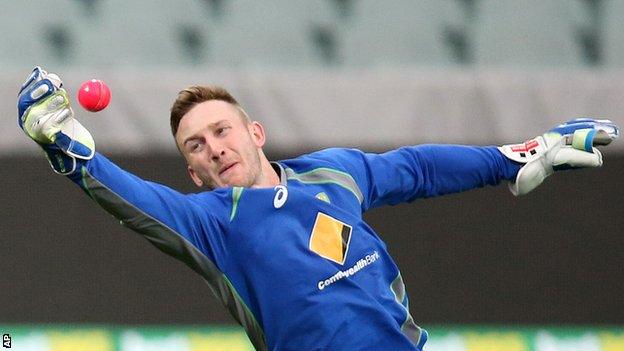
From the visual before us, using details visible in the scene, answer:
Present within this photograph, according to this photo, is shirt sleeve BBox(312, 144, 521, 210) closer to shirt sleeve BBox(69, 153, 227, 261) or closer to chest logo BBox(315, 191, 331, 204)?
chest logo BBox(315, 191, 331, 204)

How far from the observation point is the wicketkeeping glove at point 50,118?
2.77m

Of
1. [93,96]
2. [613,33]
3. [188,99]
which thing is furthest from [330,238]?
[613,33]

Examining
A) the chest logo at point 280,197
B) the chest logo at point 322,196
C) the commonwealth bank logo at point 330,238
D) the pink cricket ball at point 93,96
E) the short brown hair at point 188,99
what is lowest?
the commonwealth bank logo at point 330,238

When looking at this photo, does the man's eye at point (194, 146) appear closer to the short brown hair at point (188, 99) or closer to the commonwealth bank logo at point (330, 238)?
the short brown hair at point (188, 99)

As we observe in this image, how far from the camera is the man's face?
3457 mm

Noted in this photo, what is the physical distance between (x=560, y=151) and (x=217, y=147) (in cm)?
103

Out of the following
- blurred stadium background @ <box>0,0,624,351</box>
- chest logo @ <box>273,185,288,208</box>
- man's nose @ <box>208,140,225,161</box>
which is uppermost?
man's nose @ <box>208,140,225,161</box>

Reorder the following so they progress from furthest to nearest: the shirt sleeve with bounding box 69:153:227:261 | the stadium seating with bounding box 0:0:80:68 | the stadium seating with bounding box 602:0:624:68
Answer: the stadium seating with bounding box 602:0:624:68, the stadium seating with bounding box 0:0:80:68, the shirt sleeve with bounding box 69:153:227:261

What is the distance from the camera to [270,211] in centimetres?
327

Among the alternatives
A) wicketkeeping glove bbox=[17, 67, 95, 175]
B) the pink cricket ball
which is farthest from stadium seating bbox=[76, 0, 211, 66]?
wicketkeeping glove bbox=[17, 67, 95, 175]

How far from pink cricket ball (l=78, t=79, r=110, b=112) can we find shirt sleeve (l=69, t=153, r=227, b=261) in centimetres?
11

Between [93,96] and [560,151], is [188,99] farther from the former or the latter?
[560,151]

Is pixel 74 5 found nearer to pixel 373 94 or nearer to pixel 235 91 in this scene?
pixel 235 91

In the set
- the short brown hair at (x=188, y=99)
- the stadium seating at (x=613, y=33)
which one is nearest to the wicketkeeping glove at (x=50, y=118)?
the short brown hair at (x=188, y=99)
